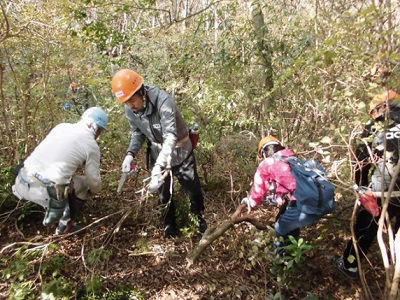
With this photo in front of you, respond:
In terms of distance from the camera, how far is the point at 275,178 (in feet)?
9.60

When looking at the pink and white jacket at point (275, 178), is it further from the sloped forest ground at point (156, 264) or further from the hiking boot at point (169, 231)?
the hiking boot at point (169, 231)

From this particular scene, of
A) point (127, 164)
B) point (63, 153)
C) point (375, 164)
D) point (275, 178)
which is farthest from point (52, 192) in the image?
point (375, 164)

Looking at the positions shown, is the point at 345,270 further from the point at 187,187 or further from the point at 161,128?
the point at 161,128

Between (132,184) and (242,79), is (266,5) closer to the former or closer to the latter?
(242,79)

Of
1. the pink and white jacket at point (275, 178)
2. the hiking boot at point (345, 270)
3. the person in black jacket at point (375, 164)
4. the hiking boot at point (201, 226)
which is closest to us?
the person in black jacket at point (375, 164)

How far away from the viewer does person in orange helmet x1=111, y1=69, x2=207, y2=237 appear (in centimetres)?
300

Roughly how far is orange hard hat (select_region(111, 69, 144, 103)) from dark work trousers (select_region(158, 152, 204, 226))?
994mm

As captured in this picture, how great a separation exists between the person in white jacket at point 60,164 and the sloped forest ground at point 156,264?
1.37 feet

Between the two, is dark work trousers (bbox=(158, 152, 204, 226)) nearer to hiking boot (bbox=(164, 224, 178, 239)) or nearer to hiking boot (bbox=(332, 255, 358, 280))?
hiking boot (bbox=(164, 224, 178, 239))

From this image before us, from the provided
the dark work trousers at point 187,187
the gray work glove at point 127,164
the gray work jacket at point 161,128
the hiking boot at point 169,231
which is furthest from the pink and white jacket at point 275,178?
the gray work glove at point 127,164

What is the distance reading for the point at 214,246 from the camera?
144 inches

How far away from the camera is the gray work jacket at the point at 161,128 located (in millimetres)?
3066

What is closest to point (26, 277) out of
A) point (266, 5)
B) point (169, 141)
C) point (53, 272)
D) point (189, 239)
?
point (53, 272)

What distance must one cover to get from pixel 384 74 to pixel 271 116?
3.33 meters
